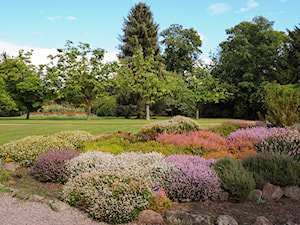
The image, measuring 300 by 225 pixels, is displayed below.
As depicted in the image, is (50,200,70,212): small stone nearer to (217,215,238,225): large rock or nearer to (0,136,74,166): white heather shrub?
(217,215,238,225): large rock

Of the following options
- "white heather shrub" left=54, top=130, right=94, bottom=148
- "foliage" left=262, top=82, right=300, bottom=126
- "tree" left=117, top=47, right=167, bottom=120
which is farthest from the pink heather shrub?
"tree" left=117, top=47, right=167, bottom=120

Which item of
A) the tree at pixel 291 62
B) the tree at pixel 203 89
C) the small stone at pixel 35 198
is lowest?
the small stone at pixel 35 198

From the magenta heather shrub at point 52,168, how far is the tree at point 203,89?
69.5ft

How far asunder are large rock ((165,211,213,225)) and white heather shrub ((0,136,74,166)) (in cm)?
430

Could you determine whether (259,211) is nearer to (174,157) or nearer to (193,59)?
(174,157)

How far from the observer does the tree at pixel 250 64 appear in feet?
94.8

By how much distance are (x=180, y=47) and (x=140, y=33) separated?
1047cm

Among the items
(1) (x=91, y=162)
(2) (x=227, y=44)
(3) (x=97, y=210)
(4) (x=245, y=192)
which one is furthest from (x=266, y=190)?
(2) (x=227, y=44)

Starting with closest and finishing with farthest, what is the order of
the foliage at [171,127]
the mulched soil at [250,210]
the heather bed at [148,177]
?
the mulched soil at [250,210] → the heather bed at [148,177] → the foliage at [171,127]

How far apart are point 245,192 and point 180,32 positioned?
1467 inches

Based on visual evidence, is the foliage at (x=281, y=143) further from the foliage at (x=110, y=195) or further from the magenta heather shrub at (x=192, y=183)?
the foliage at (x=110, y=195)

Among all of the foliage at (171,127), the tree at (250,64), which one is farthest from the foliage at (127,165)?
the tree at (250,64)

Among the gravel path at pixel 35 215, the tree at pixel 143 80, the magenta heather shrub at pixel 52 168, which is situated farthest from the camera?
the tree at pixel 143 80

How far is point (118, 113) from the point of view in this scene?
28547 millimetres
